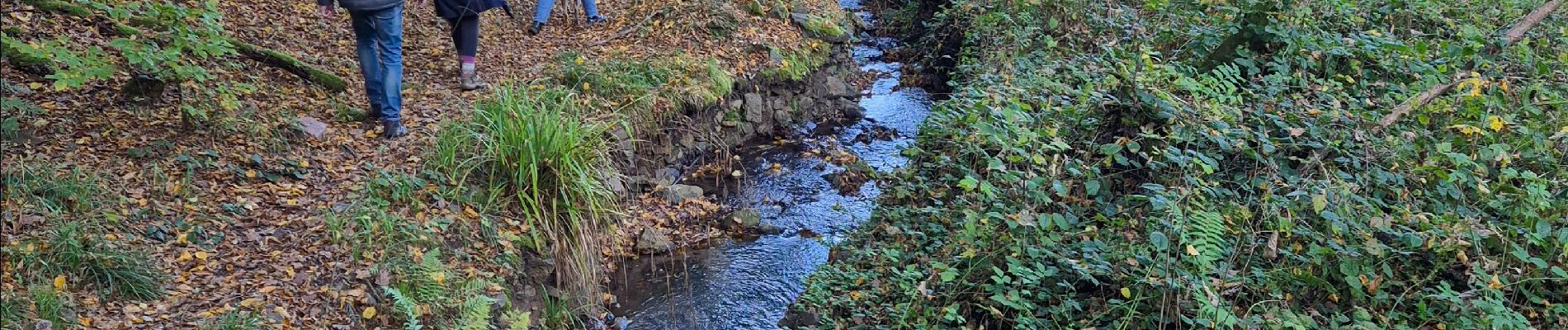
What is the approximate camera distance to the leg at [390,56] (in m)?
5.57

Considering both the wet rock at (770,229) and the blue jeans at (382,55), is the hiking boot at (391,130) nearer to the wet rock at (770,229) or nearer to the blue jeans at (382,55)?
the blue jeans at (382,55)

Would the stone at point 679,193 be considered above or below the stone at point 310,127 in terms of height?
below

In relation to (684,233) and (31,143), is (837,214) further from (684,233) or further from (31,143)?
(31,143)

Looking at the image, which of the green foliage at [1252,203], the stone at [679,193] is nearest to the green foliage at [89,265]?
the green foliage at [1252,203]

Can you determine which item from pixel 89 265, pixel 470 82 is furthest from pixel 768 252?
pixel 89 265

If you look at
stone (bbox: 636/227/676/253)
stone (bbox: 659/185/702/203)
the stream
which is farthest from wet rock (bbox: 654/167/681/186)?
stone (bbox: 636/227/676/253)

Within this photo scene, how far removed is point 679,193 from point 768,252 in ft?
3.44

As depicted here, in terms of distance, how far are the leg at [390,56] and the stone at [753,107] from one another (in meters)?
3.22

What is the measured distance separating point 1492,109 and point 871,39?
779cm

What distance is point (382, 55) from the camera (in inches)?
226

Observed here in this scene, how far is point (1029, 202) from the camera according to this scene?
188 inches

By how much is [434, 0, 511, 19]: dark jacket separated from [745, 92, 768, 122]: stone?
2526 mm

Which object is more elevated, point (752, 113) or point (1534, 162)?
point (1534, 162)

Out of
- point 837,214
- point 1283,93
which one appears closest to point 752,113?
point 837,214
